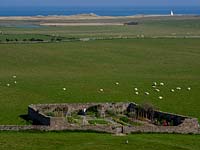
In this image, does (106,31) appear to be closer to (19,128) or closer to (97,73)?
(97,73)

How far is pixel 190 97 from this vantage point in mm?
46594

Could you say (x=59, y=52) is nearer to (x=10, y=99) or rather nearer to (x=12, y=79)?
(x=12, y=79)

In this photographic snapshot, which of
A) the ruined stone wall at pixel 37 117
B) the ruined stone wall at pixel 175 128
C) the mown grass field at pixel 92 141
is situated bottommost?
the mown grass field at pixel 92 141

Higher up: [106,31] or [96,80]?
[106,31]

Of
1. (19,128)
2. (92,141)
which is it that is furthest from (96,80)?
(92,141)

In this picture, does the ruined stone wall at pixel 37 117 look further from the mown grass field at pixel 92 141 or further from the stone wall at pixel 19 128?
the mown grass field at pixel 92 141

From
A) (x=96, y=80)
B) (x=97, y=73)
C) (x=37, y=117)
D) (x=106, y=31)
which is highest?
(x=106, y=31)

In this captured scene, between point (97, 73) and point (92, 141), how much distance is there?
2899 centimetres

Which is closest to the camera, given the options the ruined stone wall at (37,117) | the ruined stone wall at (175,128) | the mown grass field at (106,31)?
the ruined stone wall at (175,128)

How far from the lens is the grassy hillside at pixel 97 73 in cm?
4500

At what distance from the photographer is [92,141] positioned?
31.2m

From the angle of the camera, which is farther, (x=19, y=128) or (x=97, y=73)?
(x=97, y=73)

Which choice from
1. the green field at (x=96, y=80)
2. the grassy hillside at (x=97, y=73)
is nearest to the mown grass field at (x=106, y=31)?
the grassy hillside at (x=97, y=73)

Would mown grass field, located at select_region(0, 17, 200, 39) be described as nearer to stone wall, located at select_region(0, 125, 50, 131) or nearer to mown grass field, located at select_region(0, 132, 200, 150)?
stone wall, located at select_region(0, 125, 50, 131)
